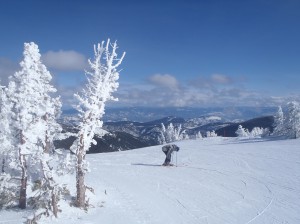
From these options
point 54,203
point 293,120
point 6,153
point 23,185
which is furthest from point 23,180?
point 293,120

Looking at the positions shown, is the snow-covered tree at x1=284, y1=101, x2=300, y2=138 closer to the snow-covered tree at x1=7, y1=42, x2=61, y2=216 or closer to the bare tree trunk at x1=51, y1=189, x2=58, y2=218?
the snow-covered tree at x1=7, y1=42, x2=61, y2=216

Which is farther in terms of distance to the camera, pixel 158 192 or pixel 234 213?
pixel 158 192

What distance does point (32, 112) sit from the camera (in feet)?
79.9

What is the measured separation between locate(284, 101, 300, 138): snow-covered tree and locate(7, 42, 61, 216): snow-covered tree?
2368 inches

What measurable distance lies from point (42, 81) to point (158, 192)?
40.1ft

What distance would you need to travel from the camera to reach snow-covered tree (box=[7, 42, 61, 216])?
2315 cm

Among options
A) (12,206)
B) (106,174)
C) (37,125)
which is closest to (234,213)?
(37,125)

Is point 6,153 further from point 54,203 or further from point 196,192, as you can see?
point 196,192

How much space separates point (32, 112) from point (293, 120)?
62.6 meters

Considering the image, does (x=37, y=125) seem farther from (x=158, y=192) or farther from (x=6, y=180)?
(x=158, y=192)

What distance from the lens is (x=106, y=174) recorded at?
120 feet

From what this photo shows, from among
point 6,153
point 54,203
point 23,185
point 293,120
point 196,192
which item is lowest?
point 196,192

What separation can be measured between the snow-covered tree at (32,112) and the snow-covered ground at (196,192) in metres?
2.93

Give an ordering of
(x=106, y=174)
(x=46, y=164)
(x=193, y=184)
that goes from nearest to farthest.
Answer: (x=46, y=164) < (x=193, y=184) < (x=106, y=174)
